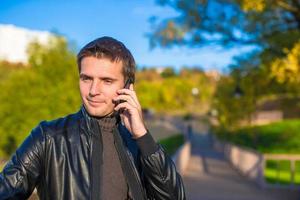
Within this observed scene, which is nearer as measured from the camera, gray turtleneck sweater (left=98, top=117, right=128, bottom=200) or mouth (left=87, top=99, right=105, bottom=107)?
gray turtleneck sweater (left=98, top=117, right=128, bottom=200)

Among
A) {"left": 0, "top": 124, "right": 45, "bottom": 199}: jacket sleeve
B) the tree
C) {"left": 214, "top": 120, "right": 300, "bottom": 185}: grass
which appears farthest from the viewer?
{"left": 214, "top": 120, "right": 300, "bottom": 185}: grass

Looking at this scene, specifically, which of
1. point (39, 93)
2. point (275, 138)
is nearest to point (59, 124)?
point (39, 93)

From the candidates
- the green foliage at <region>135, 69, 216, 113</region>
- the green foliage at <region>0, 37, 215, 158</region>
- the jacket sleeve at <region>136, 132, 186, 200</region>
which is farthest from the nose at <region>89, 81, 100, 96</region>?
the green foliage at <region>135, 69, 216, 113</region>

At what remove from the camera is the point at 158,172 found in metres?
1.93

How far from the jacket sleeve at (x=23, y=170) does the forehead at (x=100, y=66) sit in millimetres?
314

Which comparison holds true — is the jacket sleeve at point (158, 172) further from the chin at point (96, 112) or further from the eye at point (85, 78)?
the eye at point (85, 78)

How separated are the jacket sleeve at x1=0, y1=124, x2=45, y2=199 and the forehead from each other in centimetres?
31

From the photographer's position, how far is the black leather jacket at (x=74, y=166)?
71.9 inches

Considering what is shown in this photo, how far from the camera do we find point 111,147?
198 cm

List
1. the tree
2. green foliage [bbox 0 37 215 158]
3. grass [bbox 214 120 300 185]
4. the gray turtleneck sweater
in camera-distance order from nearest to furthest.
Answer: the gray turtleneck sweater, the tree, green foliage [bbox 0 37 215 158], grass [bbox 214 120 300 185]

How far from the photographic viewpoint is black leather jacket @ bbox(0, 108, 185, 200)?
183cm

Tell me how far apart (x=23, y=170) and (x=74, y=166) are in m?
0.18

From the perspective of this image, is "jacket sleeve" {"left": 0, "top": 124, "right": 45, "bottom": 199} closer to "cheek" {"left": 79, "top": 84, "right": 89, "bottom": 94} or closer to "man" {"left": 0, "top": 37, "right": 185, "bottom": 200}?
"man" {"left": 0, "top": 37, "right": 185, "bottom": 200}

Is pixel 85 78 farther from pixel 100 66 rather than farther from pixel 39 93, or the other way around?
pixel 39 93
